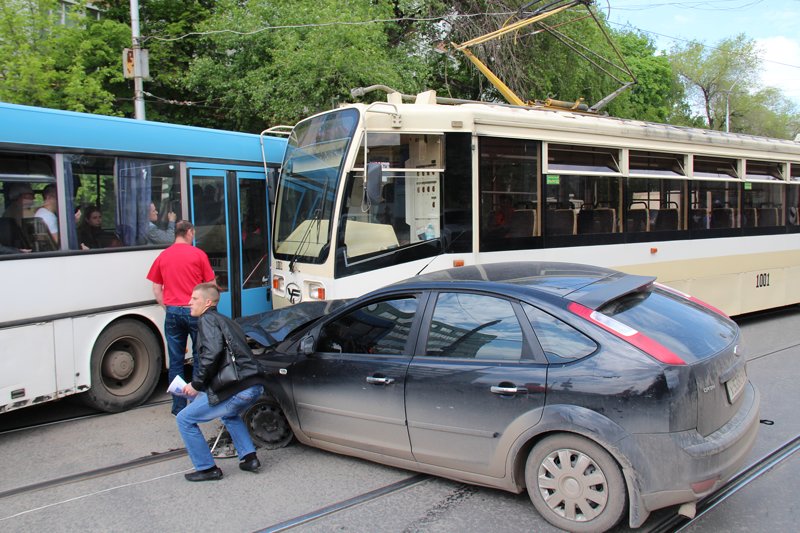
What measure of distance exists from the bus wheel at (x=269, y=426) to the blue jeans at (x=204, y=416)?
0.55 metres

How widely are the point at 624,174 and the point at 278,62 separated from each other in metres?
8.19

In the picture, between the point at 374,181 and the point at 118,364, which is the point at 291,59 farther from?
the point at 118,364

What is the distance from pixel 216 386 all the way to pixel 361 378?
1042 millimetres

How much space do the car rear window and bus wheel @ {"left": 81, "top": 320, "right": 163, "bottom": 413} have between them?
16.1ft

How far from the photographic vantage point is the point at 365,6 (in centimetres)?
1533

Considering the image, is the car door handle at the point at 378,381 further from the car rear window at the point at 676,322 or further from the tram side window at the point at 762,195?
the tram side window at the point at 762,195

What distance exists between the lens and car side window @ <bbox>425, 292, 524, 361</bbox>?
3828mm

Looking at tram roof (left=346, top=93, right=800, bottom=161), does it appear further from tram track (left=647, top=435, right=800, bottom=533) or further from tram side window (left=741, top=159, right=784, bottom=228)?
tram track (left=647, top=435, right=800, bottom=533)

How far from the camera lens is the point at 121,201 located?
6355 millimetres

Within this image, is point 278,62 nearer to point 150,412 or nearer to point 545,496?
point 150,412

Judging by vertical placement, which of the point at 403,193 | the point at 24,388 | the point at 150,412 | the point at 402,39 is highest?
the point at 402,39

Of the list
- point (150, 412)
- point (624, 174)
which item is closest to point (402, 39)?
point (624, 174)

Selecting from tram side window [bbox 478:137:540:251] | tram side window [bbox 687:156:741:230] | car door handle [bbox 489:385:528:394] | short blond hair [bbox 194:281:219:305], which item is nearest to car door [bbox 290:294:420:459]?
car door handle [bbox 489:385:528:394]

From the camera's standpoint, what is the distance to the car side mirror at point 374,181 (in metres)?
6.00
